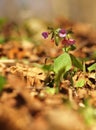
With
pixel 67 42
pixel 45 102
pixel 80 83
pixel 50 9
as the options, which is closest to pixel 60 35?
pixel 67 42

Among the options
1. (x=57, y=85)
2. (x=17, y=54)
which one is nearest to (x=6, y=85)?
(x=57, y=85)

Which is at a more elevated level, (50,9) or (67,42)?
(50,9)

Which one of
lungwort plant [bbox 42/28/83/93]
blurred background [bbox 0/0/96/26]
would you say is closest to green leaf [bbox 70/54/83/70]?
lungwort plant [bbox 42/28/83/93]

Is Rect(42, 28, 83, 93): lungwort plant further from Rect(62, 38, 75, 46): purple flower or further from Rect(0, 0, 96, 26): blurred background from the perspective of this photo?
Rect(0, 0, 96, 26): blurred background

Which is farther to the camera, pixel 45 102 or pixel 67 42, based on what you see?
pixel 67 42

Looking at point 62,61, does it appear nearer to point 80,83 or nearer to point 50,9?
point 80,83

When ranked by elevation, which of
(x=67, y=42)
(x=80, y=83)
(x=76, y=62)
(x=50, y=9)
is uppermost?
(x=50, y=9)

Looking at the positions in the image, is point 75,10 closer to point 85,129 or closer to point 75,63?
point 75,63

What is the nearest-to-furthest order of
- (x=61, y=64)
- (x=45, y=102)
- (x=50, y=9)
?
(x=45, y=102)
(x=61, y=64)
(x=50, y=9)
